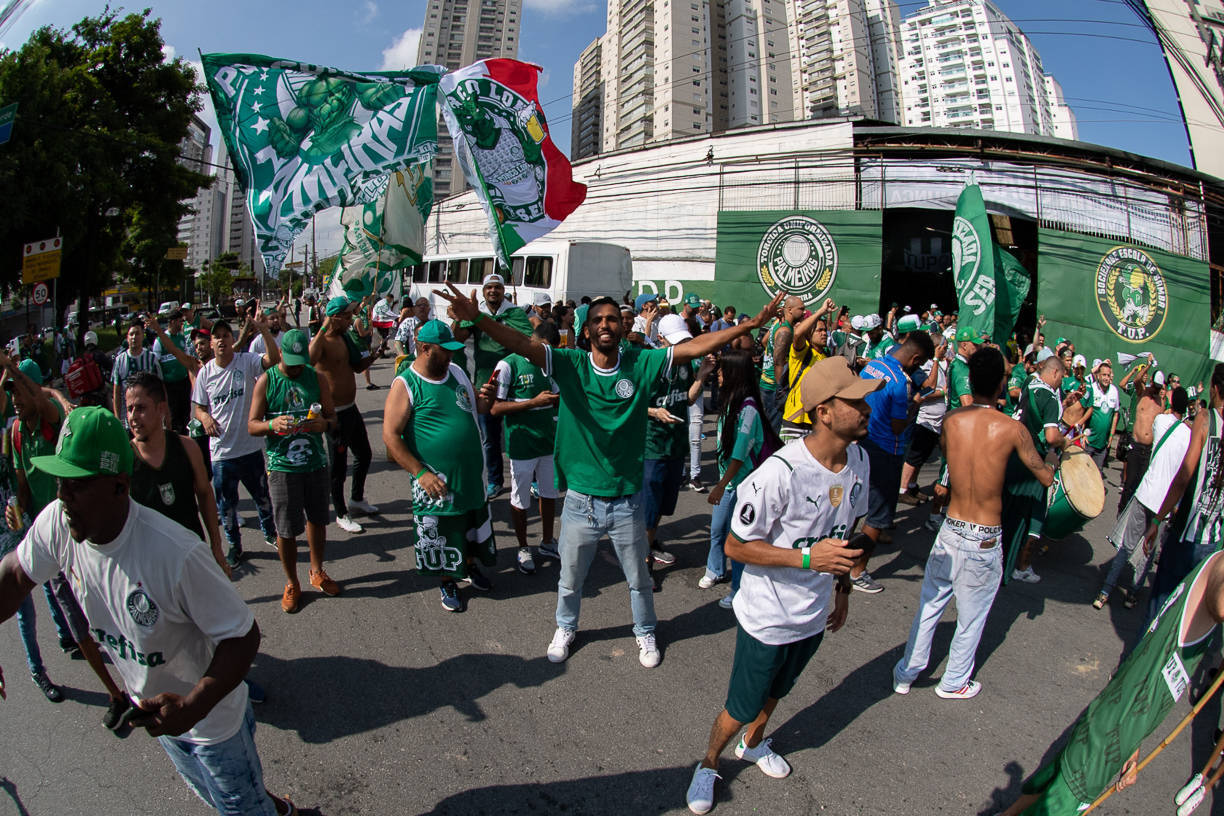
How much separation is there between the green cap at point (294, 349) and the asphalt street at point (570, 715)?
1.68m

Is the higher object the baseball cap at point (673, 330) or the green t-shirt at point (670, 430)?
the baseball cap at point (673, 330)

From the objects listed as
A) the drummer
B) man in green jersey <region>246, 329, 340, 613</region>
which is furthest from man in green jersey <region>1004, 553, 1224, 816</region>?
man in green jersey <region>246, 329, 340, 613</region>

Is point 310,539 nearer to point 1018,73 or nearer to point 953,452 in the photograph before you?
point 953,452

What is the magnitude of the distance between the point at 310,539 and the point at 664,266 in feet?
74.8

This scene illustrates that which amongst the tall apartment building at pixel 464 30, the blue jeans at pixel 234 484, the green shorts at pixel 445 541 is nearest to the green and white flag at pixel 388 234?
the blue jeans at pixel 234 484

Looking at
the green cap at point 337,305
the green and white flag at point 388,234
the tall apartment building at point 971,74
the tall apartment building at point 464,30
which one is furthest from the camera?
the tall apartment building at point 464,30

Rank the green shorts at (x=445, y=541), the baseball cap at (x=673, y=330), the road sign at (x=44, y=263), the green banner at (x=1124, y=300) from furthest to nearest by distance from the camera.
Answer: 1. the green banner at (x=1124, y=300)
2. the road sign at (x=44, y=263)
3. the baseball cap at (x=673, y=330)
4. the green shorts at (x=445, y=541)

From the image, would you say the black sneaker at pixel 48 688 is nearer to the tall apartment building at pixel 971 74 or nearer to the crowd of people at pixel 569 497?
the crowd of people at pixel 569 497

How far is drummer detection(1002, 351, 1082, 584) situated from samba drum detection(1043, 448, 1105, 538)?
4.7 inches

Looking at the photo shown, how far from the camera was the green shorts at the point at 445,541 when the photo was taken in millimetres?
4082

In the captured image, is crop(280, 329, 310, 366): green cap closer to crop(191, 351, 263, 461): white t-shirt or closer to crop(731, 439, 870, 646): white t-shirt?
crop(191, 351, 263, 461): white t-shirt

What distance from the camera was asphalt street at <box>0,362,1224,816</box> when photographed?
2732 millimetres

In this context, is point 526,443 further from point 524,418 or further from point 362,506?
point 362,506

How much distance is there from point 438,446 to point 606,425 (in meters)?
1.20
